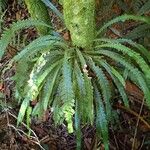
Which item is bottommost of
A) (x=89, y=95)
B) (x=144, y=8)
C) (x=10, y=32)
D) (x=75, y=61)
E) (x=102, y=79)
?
(x=89, y=95)

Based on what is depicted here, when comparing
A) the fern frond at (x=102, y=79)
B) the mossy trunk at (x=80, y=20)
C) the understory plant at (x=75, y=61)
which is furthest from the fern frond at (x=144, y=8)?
the fern frond at (x=102, y=79)

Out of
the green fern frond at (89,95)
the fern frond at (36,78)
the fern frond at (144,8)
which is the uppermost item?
the fern frond at (144,8)

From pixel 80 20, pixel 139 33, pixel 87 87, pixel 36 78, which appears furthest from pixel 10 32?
pixel 139 33

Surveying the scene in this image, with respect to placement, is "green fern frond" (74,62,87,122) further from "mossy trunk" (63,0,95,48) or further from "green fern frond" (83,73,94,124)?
"mossy trunk" (63,0,95,48)

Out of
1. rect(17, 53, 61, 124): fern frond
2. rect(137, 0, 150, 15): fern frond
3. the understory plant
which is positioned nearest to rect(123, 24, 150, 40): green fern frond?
rect(137, 0, 150, 15): fern frond

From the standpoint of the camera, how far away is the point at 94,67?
6.67 ft

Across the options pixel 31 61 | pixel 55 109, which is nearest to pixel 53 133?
pixel 55 109

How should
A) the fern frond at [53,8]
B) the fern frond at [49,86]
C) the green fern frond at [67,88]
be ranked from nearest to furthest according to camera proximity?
1. the green fern frond at [67,88]
2. the fern frond at [49,86]
3. the fern frond at [53,8]

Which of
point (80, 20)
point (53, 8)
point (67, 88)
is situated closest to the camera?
point (67, 88)

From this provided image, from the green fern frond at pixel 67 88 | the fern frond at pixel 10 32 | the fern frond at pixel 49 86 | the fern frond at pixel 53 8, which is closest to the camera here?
the green fern frond at pixel 67 88

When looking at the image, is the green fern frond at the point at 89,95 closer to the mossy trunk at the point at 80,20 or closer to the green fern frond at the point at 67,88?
the green fern frond at the point at 67,88

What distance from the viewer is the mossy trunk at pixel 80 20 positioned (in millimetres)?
1965

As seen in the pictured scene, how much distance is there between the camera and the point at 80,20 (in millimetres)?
2010

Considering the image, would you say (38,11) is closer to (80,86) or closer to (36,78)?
(36,78)
